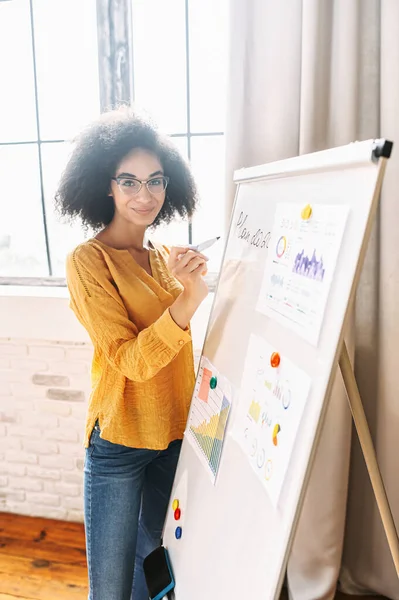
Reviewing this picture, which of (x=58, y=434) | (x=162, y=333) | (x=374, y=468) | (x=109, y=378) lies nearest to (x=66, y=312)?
(x=58, y=434)

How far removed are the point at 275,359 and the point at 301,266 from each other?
0.16m

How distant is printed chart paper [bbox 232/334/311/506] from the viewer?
77 centimetres

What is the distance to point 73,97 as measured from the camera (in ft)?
6.74

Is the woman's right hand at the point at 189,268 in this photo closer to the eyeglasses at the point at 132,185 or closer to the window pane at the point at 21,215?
A: the eyeglasses at the point at 132,185

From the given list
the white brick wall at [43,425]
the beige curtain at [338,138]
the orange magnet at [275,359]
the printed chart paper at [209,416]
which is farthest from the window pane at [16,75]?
the orange magnet at [275,359]

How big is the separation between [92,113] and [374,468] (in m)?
1.71

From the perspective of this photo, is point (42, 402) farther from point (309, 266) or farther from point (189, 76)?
point (309, 266)

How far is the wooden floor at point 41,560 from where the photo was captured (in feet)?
5.76

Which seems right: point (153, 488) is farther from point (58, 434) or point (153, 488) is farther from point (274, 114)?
point (274, 114)

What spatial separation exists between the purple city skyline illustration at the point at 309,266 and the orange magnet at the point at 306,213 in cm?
5

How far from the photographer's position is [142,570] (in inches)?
56.1

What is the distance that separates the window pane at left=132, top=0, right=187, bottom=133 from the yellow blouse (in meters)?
0.87

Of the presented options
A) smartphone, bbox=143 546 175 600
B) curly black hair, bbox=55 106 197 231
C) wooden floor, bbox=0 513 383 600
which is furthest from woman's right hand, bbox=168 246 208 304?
wooden floor, bbox=0 513 383 600

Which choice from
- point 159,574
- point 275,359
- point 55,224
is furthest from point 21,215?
point 275,359
